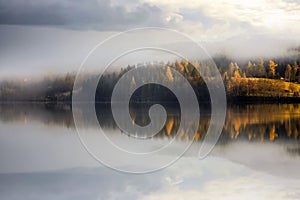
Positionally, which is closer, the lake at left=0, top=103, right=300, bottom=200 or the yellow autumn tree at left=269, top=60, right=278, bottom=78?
the lake at left=0, top=103, right=300, bottom=200

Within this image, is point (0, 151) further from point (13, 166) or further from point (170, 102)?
point (170, 102)

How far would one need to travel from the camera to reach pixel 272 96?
253 feet

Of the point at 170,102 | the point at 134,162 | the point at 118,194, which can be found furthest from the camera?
the point at 170,102

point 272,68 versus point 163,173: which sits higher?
point 272,68

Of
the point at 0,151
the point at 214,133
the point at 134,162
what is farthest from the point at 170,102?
the point at 134,162

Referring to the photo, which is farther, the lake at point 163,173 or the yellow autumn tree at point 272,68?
the yellow autumn tree at point 272,68

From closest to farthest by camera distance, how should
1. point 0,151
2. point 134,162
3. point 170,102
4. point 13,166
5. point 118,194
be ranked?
point 118,194 < point 134,162 < point 13,166 < point 0,151 < point 170,102

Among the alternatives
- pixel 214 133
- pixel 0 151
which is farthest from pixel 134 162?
pixel 214 133

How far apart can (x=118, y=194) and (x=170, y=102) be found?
60384 millimetres

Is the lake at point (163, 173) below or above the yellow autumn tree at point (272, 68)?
below

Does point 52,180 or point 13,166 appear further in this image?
point 13,166

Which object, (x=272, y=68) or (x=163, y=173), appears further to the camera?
(x=272, y=68)

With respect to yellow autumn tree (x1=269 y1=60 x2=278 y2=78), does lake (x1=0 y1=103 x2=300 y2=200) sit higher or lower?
lower

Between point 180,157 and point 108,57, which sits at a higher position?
point 108,57
